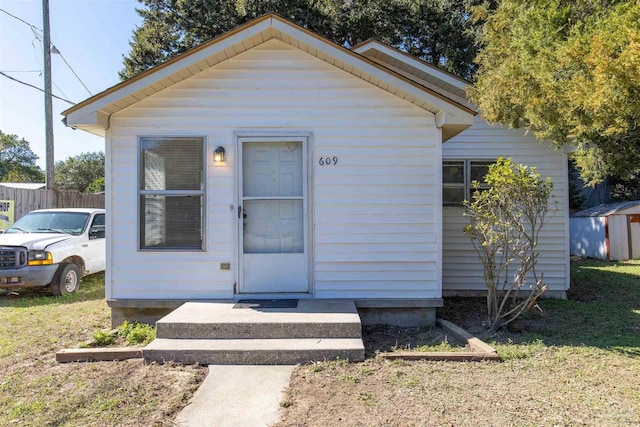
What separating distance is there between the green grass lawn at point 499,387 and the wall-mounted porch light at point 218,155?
2737 mm

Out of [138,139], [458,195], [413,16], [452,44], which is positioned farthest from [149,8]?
[458,195]

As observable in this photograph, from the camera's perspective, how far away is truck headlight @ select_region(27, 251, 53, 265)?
680 cm

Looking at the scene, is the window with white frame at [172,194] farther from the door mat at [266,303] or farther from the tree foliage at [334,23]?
the tree foliage at [334,23]

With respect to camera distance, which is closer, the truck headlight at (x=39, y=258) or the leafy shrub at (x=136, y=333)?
the leafy shrub at (x=136, y=333)

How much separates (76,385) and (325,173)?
11.1 ft

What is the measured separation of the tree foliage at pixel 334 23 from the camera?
1309 centimetres

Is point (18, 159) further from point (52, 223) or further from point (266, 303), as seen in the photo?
point (266, 303)

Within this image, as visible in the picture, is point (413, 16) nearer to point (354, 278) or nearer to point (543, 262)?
point (543, 262)

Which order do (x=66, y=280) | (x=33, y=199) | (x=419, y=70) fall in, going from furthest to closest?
(x=33, y=199)
(x=66, y=280)
(x=419, y=70)

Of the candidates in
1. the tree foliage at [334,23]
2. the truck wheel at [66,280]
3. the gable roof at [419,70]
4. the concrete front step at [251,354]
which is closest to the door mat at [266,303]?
the concrete front step at [251,354]

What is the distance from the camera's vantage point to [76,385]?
3342mm

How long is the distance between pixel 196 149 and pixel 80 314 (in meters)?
3.15

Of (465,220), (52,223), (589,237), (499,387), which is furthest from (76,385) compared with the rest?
(589,237)

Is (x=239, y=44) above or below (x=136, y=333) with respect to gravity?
above
